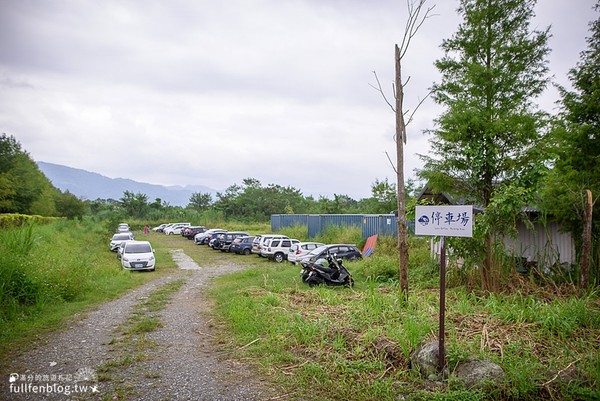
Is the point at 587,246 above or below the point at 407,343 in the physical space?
above

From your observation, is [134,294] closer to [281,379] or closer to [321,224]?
[281,379]

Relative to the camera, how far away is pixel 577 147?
10.1m

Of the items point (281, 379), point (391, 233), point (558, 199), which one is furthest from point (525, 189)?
point (391, 233)

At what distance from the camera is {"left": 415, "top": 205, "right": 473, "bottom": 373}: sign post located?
500 centimetres

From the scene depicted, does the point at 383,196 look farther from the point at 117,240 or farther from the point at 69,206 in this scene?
the point at 69,206

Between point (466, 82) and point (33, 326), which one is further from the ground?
point (466, 82)

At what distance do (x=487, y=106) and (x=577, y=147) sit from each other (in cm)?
242

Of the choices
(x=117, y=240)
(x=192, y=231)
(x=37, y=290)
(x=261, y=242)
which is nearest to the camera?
(x=37, y=290)

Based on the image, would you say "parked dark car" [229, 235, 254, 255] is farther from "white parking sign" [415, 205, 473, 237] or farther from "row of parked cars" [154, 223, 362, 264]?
"white parking sign" [415, 205, 473, 237]

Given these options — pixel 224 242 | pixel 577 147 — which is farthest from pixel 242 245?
pixel 577 147

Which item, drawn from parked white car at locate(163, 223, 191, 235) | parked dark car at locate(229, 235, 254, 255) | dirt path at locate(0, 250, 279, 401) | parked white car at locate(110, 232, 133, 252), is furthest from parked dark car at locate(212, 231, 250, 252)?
parked white car at locate(163, 223, 191, 235)

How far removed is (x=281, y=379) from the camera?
17.1ft

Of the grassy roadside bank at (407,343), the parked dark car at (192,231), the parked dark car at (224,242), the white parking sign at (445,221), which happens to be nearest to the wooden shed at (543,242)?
the grassy roadside bank at (407,343)

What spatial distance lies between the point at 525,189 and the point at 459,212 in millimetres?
4342
